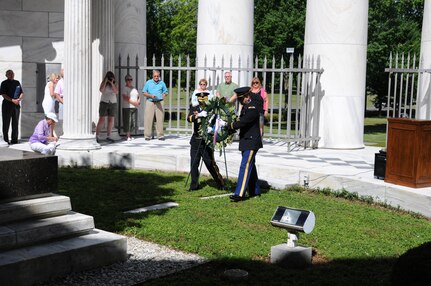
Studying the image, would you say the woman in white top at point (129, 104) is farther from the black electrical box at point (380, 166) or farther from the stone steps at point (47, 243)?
the stone steps at point (47, 243)

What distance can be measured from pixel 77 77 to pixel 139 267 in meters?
8.86

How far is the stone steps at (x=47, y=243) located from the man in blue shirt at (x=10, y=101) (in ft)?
31.9

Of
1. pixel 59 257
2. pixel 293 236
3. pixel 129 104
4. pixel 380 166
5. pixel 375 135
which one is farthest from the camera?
pixel 375 135

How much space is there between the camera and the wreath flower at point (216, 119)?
12.0 m

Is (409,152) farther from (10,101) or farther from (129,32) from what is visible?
(129,32)

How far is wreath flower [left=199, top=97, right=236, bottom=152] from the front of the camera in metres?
12.0

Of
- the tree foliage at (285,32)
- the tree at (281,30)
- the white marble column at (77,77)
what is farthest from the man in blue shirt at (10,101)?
the tree at (281,30)

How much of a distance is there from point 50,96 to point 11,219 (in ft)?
32.9

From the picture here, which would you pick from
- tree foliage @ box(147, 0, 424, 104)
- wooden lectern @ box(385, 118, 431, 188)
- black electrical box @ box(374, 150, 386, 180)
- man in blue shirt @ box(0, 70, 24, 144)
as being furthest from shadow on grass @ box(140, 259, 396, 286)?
tree foliage @ box(147, 0, 424, 104)

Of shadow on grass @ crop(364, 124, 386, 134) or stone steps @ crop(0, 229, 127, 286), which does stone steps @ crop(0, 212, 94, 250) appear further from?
shadow on grass @ crop(364, 124, 386, 134)

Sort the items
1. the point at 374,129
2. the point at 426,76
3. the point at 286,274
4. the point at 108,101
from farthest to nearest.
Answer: the point at 374,129 → the point at 108,101 → the point at 426,76 → the point at 286,274

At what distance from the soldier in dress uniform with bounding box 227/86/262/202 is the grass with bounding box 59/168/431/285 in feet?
1.12

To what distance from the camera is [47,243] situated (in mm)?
7527

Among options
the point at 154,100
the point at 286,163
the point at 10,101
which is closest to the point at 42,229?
the point at 286,163
